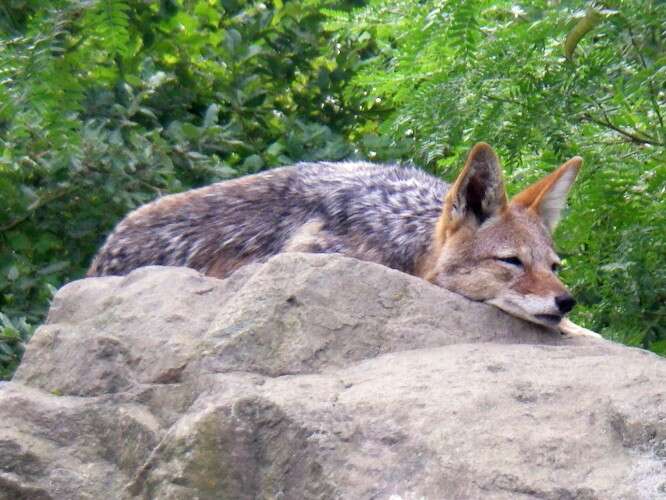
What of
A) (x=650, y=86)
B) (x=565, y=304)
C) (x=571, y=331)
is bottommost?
(x=571, y=331)

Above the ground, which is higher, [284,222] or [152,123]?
[284,222]

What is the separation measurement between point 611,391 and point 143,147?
600 cm

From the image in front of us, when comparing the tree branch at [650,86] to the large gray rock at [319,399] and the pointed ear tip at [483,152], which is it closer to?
the pointed ear tip at [483,152]

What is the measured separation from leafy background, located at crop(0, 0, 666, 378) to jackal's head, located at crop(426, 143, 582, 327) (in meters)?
0.24

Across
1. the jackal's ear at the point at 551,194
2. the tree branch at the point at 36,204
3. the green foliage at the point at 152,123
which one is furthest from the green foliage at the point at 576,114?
the tree branch at the point at 36,204

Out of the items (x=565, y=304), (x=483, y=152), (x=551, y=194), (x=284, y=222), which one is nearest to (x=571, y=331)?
(x=565, y=304)

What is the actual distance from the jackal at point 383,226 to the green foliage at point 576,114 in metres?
0.31

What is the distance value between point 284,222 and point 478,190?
54.0 inches

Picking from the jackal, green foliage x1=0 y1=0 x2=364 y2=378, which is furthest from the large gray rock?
green foliage x1=0 y1=0 x2=364 y2=378

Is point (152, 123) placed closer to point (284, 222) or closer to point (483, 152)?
point (284, 222)

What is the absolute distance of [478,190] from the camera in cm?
703

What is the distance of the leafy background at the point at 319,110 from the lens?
652cm

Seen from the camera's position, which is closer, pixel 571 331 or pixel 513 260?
pixel 571 331

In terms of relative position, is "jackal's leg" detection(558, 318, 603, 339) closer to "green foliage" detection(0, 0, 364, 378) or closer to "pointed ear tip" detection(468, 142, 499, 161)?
"pointed ear tip" detection(468, 142, 499, 161)
